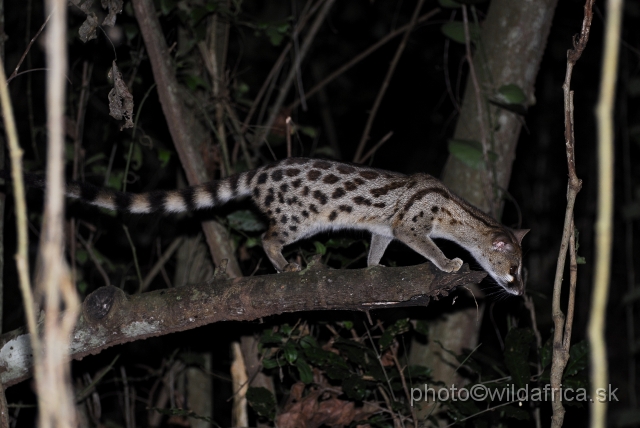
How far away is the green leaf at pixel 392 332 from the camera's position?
15.6ft

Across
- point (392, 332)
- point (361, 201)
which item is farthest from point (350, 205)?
point (392, 332)

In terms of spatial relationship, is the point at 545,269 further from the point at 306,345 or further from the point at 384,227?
the point at 306,345

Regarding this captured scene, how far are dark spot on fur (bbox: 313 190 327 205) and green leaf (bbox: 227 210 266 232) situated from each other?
61 cm

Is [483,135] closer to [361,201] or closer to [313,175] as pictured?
[361,201]

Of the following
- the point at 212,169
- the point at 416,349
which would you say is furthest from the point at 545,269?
the point at 212,169

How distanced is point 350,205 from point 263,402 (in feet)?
5.21

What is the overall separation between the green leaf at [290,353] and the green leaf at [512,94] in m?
2.59

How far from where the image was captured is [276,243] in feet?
17.5

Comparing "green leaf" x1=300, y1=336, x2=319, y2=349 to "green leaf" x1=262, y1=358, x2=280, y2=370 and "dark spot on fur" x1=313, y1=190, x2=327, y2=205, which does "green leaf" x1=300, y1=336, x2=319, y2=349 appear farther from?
"dark spot on fur" x1=313, y1=190, x2=327, y2=205

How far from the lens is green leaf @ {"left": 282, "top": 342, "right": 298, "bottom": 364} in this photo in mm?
4688

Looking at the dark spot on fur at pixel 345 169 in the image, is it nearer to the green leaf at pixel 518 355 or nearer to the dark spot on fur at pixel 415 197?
the dark spot on fur at pixel 415 197

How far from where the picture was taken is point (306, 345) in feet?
15.9

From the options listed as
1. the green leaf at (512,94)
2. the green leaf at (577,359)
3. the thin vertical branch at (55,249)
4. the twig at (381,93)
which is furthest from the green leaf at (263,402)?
the thin vertical branch at (55,249)

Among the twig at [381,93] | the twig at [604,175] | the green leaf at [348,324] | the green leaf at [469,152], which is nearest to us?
the twig at [604,175]
